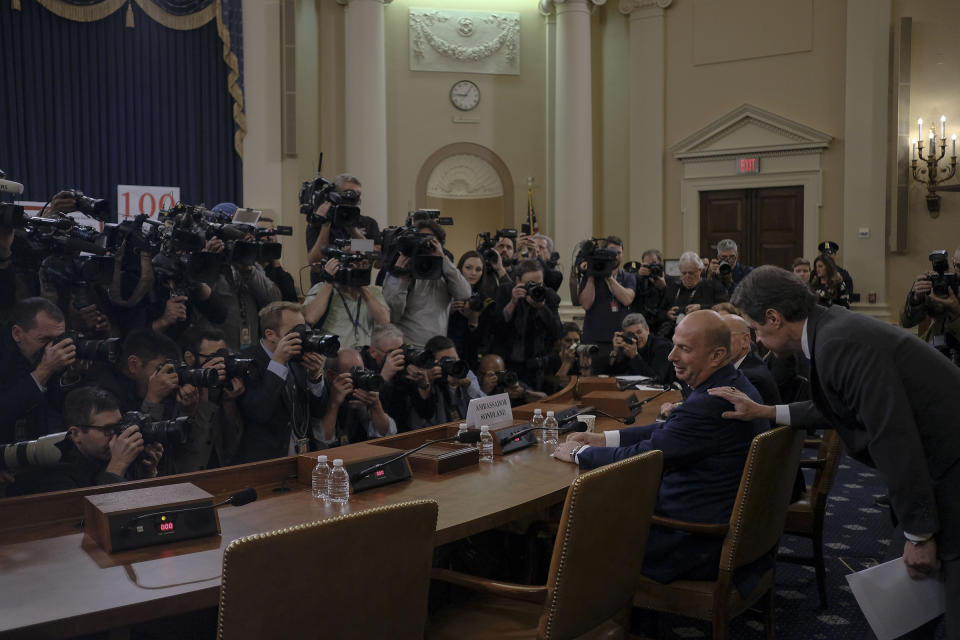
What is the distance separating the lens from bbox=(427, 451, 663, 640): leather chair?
2.03 meters

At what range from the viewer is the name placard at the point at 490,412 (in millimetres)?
3283

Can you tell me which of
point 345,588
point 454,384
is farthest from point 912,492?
point 454,384

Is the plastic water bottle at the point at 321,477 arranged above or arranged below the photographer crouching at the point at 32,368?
below

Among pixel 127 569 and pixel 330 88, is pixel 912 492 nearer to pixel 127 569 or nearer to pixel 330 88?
pixel 127 569

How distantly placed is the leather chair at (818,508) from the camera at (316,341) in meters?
1.80

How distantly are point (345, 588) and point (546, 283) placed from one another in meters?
4.37

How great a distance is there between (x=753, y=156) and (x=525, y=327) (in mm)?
5825

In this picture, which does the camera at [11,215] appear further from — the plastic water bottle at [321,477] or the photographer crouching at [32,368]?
the plastic water bottle at [321,477]

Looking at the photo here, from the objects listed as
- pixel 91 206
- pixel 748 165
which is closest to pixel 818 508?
pixel 91 206

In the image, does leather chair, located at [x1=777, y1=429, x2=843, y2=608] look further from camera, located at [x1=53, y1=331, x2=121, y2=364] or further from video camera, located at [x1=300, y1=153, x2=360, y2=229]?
camera, located at [x1=53, y1=331, x2=121, y2=364]

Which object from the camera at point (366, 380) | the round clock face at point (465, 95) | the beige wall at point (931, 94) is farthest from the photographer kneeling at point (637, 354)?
the round clock face at point (465, 95)

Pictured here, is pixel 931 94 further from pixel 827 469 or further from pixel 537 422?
pixel 537 422

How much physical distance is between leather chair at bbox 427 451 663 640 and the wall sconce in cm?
825

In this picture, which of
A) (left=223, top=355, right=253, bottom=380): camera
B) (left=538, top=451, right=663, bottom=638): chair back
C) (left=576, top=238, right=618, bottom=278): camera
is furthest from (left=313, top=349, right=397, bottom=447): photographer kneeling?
(left=576, top=238, right=618, bottom=278): camera
